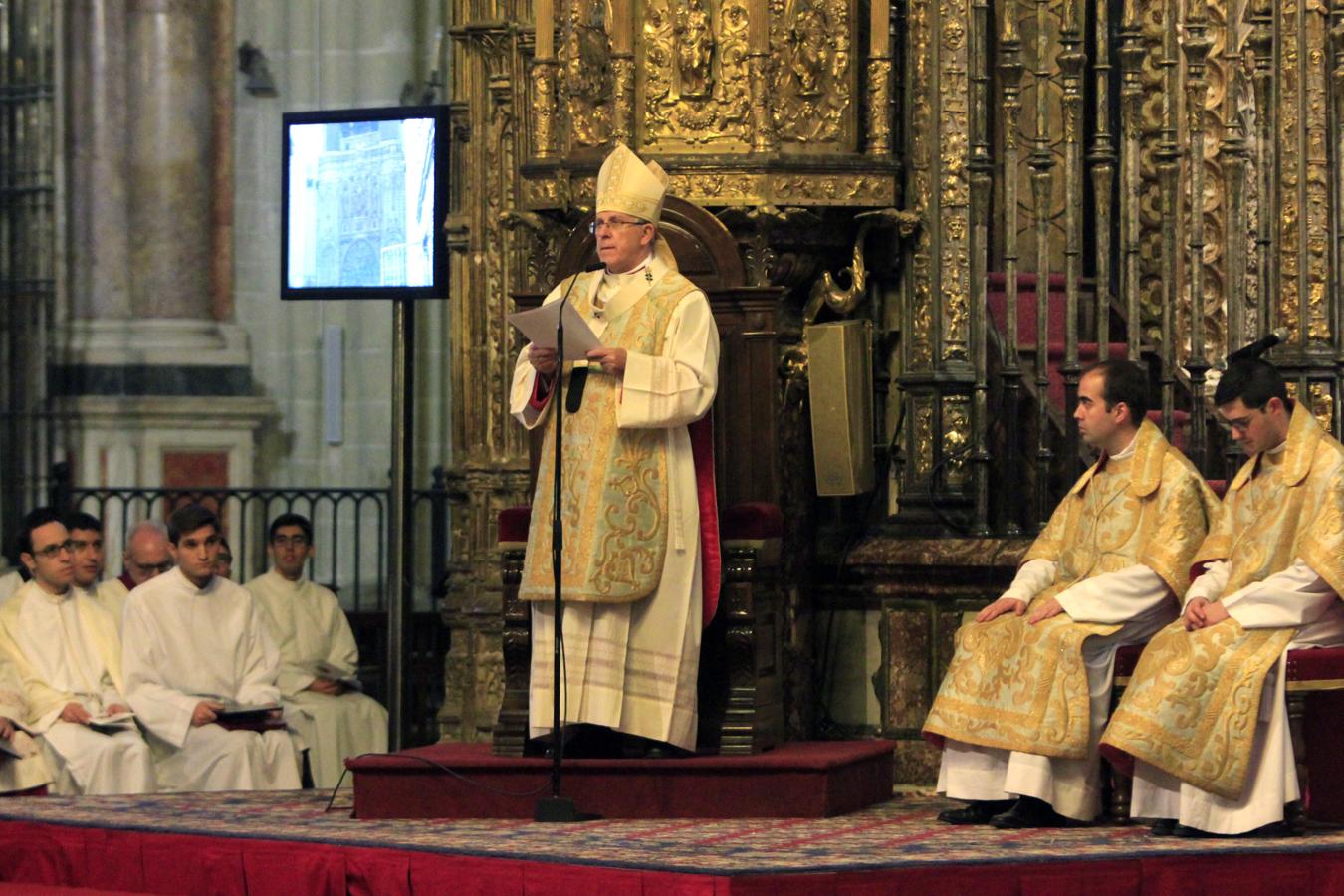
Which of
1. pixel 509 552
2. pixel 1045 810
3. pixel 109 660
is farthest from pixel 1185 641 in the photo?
pixel 109 660

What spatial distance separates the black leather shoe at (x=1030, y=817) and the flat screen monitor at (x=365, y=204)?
3081mm

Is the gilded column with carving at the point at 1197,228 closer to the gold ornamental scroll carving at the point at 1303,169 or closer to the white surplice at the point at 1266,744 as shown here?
the gold ornamental scroll carving at the point at 1303,169

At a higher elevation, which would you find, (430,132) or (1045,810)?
(430,132)

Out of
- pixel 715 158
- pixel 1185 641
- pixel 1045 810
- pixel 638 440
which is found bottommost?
pixel 1045 810

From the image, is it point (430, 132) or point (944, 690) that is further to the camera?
point (430, 132)

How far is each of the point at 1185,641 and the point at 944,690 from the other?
89cm

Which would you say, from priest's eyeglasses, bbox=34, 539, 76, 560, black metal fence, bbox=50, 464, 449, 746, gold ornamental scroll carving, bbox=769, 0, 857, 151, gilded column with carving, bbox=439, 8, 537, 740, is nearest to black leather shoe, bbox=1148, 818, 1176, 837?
gold ornamental scroll carving, bbox=769, 0, 857, 151

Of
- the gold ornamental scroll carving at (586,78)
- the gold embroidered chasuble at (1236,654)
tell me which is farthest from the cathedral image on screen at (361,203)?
the gold embroidered chasuble at (1236,654)

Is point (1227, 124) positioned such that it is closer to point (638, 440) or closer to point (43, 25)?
point (638, 440)

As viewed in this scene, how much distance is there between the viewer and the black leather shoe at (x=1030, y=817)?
8.36 m

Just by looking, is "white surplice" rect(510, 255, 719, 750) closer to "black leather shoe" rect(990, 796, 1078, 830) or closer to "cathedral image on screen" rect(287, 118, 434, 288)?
"black leather shoe" rect(990, 796, 1078, 830)

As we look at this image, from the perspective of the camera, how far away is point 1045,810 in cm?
840

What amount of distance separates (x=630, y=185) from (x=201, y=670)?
2.96 meters

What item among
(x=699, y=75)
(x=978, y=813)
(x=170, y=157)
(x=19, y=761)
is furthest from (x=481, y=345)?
(x=170, y=157)
